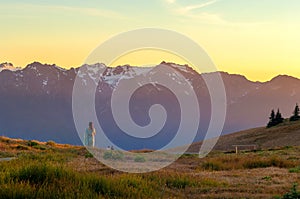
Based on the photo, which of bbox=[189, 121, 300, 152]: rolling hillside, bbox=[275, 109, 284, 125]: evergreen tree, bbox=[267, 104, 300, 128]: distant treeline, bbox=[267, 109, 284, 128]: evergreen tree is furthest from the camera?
bbox=[275, 109, 284, 125]: evergreen tree

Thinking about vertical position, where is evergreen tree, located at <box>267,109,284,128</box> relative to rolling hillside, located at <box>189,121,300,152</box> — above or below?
above

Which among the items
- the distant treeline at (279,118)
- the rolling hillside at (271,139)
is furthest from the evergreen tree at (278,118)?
the rolling hillside at (271,139)

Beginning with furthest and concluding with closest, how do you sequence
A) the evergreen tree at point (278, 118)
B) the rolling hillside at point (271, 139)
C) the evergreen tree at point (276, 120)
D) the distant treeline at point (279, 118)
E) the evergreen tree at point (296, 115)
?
1. the evergreen tree at point (278, 118)
2. the evergreen tree at point (276, 120)
3. the distant treeline at point (279, 118)
4. the evergreen tree at point (296, 115)
5. the rolling hillside at point (271, 139)

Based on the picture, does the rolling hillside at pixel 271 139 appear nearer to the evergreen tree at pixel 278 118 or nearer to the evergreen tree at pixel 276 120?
the evergreen tree at pixel 276 120

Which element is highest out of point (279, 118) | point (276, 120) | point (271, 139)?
point (279, 118)

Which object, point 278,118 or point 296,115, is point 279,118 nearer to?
point 278,118

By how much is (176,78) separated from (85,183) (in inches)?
450

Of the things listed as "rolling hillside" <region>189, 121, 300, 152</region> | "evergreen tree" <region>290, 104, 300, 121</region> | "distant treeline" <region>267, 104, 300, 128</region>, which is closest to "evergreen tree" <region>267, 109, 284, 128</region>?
"distant treeline" <region>267, 104, 300, 128</region>

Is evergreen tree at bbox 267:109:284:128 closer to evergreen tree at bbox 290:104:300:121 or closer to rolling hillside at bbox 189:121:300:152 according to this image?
evergreen tree at bbox 290:104:300:121

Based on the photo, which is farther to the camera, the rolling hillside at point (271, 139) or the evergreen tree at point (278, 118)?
the evergreen tree at point (278, 118)

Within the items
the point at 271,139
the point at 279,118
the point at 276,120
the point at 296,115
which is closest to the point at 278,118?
the point at 279,118

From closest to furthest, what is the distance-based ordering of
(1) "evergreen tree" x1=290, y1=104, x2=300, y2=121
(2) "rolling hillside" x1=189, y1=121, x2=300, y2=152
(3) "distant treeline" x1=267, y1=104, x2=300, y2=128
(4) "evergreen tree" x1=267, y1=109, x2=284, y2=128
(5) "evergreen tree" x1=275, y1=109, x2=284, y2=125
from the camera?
1. (2) "rolling hillside" x1=189, y1=121, x2=300, y2=152
2. (1) "evergreen tree" x1=290, y1=104, x2=300, y2=121
3. (3) "distant treeline" x1=267, y1=104, x2=300, y2=128
4. (4) "evergreen tree" x1=267, y1=109, x2=284, y2=128
5. (5) "evergreen tree" x1=275, y1=109, x2=284, y2=125

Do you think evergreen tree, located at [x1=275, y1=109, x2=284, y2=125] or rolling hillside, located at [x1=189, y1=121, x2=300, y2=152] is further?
evergreen tree, located at [x1=275, y1=109, x2=284, y2=125]

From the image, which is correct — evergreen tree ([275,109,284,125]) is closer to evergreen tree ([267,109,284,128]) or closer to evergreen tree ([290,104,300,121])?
evergreen tree ([267,109,284,128])
